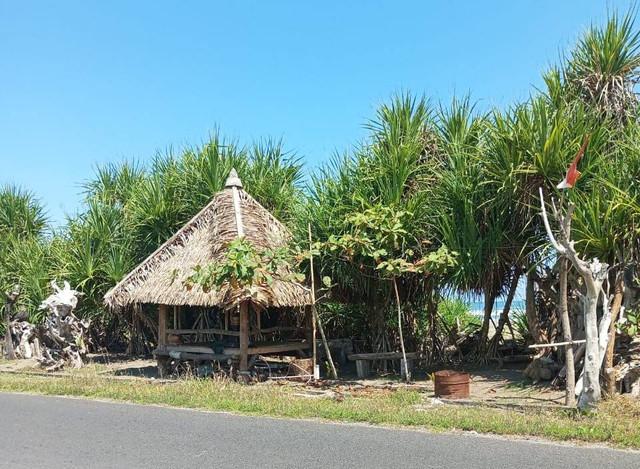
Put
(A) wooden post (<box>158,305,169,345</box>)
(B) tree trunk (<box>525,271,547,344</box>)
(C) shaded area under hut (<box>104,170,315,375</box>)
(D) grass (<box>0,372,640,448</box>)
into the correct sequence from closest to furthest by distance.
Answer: (D) grass (<box>0,372,640,448</box>) → (B) tree trunk (<box>525,271,547,344</box>) → (C) shaded area under hut (<box>104,170,315,375</box>) → (A) wooden post (<box>158,305,169,345</box>)

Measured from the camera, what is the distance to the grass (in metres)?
6.82

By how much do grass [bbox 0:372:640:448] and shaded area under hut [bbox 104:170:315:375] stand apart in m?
1.41

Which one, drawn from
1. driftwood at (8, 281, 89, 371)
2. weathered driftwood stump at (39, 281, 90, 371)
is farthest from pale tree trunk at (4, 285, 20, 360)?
weathered driftwood stump at (39, 281, 90, 371)

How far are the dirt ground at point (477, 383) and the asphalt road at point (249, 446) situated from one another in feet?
9.30

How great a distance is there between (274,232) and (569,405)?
287 inches

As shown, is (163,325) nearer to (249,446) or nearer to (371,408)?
(371,408)

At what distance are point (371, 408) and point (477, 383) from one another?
11.8ft

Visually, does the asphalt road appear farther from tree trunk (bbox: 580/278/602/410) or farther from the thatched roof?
the thatched roof

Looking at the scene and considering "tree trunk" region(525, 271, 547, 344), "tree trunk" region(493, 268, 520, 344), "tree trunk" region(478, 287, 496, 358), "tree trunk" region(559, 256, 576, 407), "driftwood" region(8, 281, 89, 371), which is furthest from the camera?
"driftwood" region(8, 281, 89, 371)

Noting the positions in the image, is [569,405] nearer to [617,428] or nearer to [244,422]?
[617,428]

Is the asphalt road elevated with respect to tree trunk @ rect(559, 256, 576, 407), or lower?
lower

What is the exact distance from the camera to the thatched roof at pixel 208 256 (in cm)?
1188

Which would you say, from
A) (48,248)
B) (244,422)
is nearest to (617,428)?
(244,422)

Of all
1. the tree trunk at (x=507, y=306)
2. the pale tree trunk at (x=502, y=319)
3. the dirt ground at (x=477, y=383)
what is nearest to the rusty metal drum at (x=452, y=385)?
the dirt ground at (x=477, y=383)
